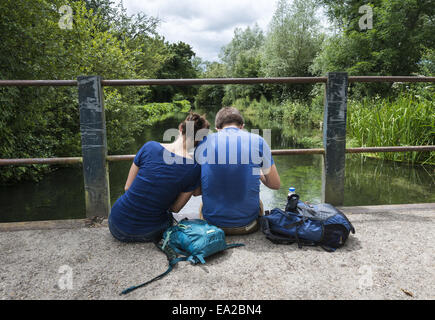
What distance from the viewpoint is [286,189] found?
21.5 feet

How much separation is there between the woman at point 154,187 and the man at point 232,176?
12 centimetres

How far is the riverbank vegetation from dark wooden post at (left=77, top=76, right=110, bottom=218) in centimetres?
337

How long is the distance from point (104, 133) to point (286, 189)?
4.66 m

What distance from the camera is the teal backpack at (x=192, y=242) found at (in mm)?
1894

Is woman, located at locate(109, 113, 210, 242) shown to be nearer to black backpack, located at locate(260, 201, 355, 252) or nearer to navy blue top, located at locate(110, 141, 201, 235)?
navy blue top, located at locate(110, 141, 201, 235)

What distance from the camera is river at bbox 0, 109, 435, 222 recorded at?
5781mm

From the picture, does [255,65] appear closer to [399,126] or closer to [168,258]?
[399,126]


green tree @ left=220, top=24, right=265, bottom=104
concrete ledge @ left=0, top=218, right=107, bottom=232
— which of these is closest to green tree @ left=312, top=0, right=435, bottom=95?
concrete ledge @ left=0, top=218, right=107, bottom=232

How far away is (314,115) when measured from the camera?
1720 centimetres

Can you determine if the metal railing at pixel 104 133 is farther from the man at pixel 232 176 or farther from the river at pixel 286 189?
the river at pixel 286 189

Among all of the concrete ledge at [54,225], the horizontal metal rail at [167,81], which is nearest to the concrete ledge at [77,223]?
the concrete ledge at [54,225]

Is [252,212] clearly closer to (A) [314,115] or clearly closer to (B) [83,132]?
(B) [83,132]
